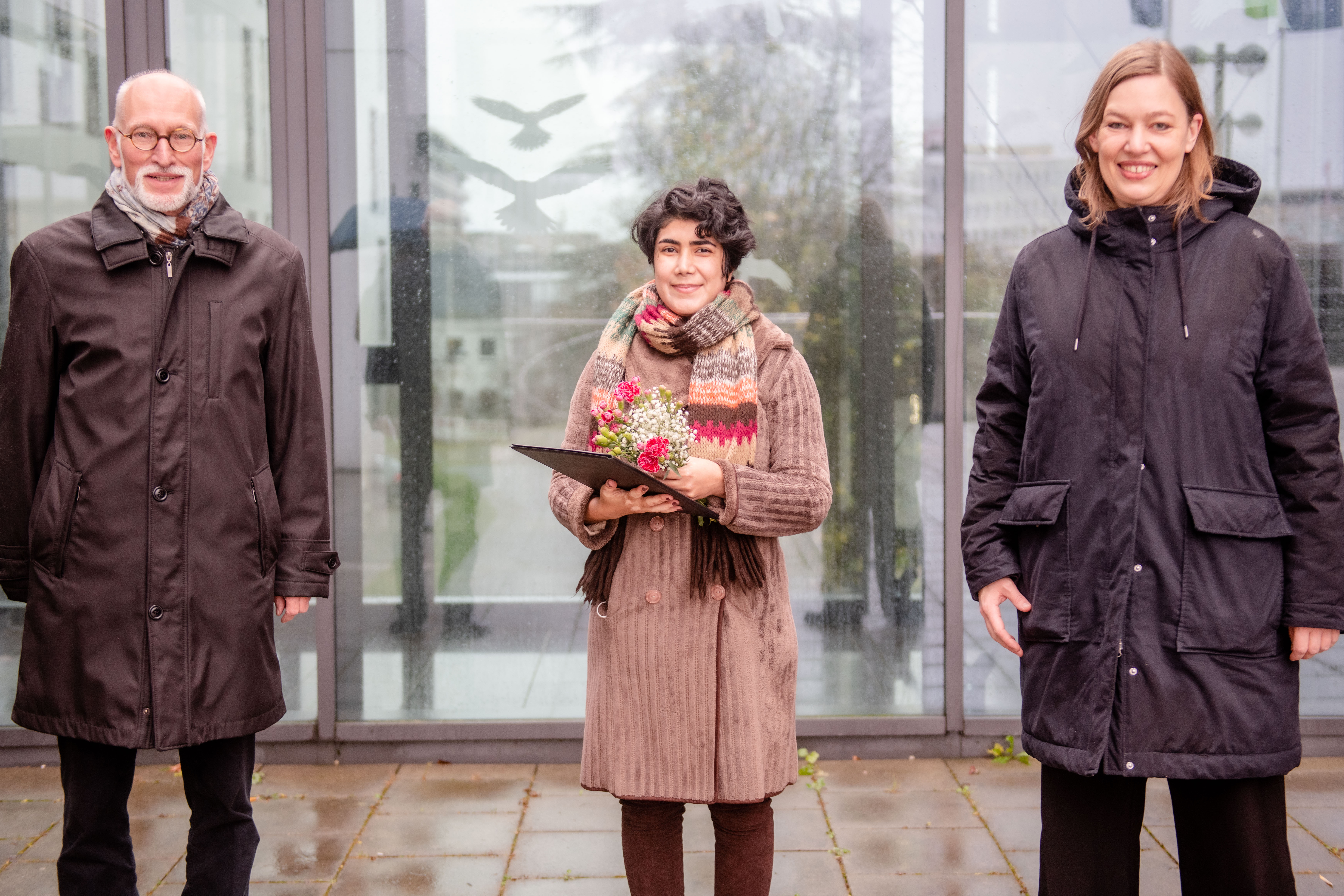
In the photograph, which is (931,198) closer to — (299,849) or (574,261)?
(574,261)

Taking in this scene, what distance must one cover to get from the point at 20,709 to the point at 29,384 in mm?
719

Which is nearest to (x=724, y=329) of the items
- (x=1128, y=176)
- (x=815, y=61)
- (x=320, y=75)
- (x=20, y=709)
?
(x=1128, y=176)

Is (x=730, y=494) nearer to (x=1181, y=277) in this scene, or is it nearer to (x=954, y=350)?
(x=1181, y=277)

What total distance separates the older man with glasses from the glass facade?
1750 mm

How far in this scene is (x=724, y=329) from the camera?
2668 millimetres

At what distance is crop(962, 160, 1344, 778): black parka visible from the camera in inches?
87.6

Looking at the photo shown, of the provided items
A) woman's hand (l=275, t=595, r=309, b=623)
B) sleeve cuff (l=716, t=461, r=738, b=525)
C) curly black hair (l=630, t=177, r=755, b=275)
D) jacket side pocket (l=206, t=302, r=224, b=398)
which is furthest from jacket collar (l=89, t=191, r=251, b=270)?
sleeve cuff (l=716, t=461, r=738, b=525)

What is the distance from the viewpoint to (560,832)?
3.75 meters

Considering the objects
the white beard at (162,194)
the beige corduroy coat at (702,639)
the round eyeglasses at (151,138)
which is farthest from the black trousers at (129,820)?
the round eyeglasses at (151,138)

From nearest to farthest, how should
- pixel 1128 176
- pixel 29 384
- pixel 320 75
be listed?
pixel 1128 176
pixel 29 384
pixel 320 75

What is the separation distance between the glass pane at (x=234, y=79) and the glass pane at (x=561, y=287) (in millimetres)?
265

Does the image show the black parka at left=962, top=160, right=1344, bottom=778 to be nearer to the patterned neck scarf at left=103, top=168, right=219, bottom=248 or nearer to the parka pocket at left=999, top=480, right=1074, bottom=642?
the parka pocket at left=999, top=480, right=1074, bottom=642

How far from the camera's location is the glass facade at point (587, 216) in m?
4.30

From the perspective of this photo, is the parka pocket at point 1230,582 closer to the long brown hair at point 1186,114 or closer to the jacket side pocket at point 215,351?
the long brown hair at point 1186,114
